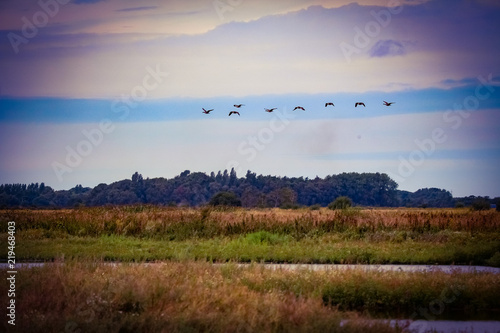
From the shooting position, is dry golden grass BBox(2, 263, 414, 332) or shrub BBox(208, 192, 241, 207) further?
shrub BBox(208, 192, 241, 207)

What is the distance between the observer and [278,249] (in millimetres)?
25375

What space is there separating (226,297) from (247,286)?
184 centimetres

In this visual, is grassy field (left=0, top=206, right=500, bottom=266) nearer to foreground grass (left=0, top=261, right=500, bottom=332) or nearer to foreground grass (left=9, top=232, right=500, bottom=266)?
foreground grass (left=9, top=232, right=500, bottom=266)

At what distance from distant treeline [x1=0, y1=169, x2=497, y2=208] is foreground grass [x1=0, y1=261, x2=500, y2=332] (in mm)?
85885

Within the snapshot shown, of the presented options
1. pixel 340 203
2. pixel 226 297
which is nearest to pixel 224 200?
pixel 340 203

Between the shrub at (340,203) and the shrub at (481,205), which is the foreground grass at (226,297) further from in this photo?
the shrub at (481,205)

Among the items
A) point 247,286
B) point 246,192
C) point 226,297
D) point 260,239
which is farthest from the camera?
point 246,192

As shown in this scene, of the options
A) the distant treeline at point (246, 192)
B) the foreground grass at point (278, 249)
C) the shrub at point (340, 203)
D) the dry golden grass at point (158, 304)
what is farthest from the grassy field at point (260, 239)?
the distant treeline at point (246, 192)

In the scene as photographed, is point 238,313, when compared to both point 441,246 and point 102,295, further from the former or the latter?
point 441,246

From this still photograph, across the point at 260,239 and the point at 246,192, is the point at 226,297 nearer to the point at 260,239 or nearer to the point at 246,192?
the point at 260,239

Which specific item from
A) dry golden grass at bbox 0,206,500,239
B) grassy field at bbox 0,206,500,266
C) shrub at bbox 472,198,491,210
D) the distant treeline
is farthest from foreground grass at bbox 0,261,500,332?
the distant treeline

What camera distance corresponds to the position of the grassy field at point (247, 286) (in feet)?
43.2

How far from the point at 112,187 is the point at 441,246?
92581 mm

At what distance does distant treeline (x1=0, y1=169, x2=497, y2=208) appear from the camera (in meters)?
110
